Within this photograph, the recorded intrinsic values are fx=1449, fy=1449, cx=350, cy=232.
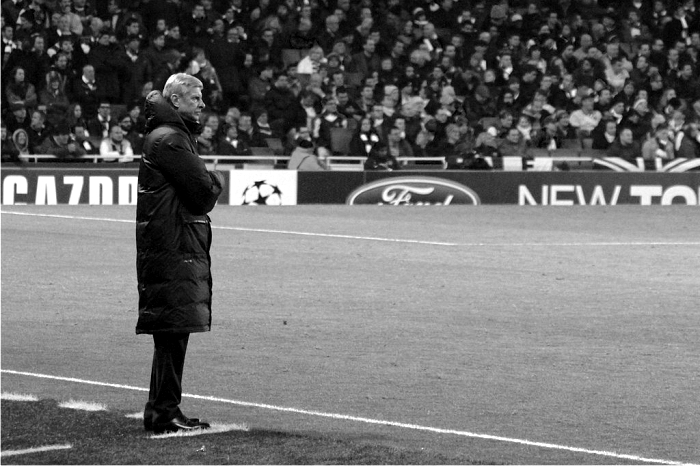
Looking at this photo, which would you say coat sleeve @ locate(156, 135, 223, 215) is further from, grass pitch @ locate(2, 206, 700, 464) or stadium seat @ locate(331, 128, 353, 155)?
stadium seat @ locate(331, 128, 353, 155)

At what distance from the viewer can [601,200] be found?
27594 mm

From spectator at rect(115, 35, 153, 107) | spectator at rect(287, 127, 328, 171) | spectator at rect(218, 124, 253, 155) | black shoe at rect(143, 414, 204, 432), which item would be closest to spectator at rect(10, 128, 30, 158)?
spectator at rect(115, 35, 153, 107)

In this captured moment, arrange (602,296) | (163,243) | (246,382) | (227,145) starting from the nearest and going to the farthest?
(163,243)
(246,382)
(602,296)
(227,145)

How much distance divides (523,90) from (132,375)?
21070 mm

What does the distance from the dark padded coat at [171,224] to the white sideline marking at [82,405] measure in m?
1.26

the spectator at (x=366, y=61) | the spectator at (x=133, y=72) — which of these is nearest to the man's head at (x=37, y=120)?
the spectator at (x=133, y=72)

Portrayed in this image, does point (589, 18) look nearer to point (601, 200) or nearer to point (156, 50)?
point (601, 200)

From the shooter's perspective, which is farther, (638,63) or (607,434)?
(638,63)

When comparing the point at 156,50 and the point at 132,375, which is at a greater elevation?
the point at 156,50

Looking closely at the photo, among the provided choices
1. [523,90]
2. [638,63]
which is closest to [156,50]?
[523,90]

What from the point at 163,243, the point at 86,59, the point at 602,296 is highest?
the point at 86,59

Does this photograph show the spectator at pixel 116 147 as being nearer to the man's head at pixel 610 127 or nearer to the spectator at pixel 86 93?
the spectator at pixel 86 93

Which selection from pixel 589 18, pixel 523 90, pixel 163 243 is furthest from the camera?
pixel 589 18

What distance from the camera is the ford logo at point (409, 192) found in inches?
1043
